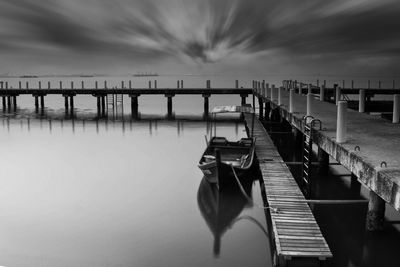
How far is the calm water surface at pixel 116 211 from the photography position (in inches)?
396

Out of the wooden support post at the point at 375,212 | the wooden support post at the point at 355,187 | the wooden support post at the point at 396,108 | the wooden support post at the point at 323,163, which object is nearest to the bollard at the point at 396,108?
the wooden support post at the point at 396,108

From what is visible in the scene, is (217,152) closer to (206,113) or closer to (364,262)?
(364,262)

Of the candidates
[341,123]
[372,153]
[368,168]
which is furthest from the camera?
[341,123]

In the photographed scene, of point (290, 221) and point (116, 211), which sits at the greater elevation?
point (290, 221)

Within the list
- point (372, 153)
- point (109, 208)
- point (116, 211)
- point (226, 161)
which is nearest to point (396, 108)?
point (372, 153)

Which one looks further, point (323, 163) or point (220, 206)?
point (323, 163)

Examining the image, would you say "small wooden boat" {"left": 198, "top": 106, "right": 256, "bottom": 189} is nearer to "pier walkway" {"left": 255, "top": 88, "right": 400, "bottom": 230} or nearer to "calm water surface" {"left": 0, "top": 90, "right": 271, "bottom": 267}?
"calm water surface" {"left": 0, "top": 90, "right": 271, "bottom": 267}

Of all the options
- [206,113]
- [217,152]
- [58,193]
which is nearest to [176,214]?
[217,152]

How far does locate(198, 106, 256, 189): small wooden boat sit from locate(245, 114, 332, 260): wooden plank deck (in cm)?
101

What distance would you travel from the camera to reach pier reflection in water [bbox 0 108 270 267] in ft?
32.9

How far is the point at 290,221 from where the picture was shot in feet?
29.7

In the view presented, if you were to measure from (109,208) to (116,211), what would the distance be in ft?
1.36

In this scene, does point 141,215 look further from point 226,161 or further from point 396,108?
point 396,108

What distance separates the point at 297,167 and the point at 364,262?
9344mm
